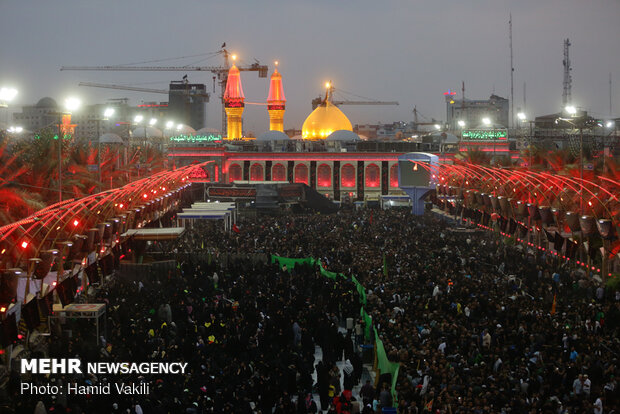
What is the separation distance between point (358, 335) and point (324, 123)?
56.3 meters

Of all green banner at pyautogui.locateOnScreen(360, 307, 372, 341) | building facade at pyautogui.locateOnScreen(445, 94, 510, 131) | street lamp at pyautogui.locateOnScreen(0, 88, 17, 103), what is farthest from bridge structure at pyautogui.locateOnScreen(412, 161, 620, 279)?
building facade at pyautogui.locateOnScreen(445, 94, 510, 131)

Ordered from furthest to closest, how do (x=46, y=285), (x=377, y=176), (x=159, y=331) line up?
(x=377, y=176), (x=46, y=285), (x=159, y=331)

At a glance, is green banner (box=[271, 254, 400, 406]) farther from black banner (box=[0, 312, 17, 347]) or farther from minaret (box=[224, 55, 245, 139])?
minaret (box=[224, 55, 245, 139])

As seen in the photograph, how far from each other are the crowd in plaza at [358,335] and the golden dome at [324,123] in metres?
46.0

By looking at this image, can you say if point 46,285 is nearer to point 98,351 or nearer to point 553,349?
point 98,351

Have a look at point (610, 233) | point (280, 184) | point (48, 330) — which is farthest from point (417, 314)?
point (280, 184)

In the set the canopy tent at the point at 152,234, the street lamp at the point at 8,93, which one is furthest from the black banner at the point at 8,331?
the street lamp at the point at 8,93

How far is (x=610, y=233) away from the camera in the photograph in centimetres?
1991

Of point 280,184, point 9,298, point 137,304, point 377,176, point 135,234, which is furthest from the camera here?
point 377,176

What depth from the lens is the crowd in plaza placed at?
13.3m

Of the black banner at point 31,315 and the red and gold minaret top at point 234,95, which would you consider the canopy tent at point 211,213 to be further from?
the red and gold minaret top at point 234,95

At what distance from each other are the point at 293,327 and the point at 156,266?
9147mm

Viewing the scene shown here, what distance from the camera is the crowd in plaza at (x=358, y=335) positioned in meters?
13.3

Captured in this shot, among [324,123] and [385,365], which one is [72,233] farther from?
[324,123]
